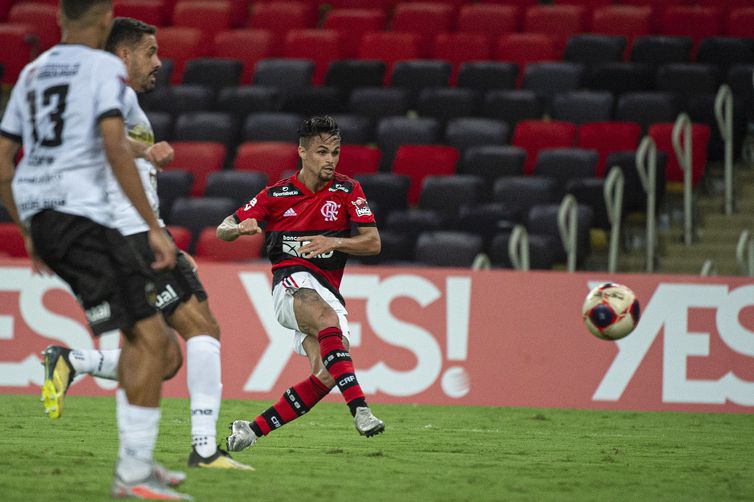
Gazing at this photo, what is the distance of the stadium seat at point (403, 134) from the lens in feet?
46.2

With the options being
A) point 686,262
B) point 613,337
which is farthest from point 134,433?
point 686,262


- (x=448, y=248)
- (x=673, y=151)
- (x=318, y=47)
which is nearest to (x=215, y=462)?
(x=448, y=248)

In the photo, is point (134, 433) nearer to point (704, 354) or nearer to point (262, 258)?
point (704, 354)

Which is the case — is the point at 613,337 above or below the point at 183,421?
above

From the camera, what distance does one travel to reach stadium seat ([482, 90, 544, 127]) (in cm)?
1439

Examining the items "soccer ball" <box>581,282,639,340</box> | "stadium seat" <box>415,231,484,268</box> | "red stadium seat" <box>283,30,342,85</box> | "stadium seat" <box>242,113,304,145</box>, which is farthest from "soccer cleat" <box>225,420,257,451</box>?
"red stadium seat" <box>283,30,342,85</box>

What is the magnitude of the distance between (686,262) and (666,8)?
13.5 ft

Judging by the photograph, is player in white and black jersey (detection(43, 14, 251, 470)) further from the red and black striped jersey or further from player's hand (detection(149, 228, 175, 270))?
the red and black striped jersey

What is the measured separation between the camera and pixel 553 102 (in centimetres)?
1438

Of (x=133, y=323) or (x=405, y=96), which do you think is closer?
(x=133, y=323)

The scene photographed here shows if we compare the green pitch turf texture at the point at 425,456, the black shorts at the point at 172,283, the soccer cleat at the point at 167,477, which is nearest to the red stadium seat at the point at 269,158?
the green pitch turf texture at the point at 425,456

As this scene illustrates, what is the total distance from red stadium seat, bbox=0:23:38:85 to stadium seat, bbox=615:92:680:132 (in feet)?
25.0

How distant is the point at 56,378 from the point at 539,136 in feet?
28.8

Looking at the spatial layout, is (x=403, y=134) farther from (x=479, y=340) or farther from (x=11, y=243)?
(x=11, y=243)
